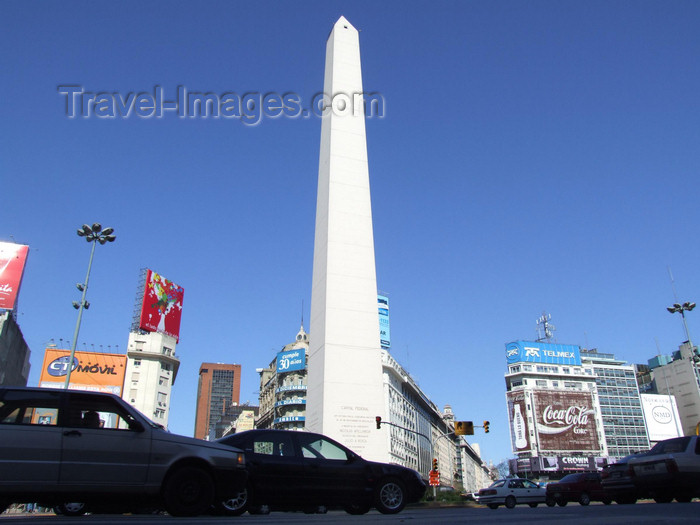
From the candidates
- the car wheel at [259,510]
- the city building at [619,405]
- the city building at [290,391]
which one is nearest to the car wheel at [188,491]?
the car wheel at [259,510]

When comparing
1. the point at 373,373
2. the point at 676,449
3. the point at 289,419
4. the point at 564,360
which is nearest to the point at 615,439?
the point at 564,360

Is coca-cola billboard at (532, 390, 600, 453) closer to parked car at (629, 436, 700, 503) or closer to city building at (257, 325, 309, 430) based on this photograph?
city building at (257, 325, 309, 430)

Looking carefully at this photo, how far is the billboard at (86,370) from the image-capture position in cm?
7344

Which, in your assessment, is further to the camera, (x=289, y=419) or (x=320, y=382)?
(x=289, y=419)

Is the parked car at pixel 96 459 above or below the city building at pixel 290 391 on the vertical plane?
below

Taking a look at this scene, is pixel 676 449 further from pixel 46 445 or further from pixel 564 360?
pixel 564 360

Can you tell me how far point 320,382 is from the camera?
25.1 m

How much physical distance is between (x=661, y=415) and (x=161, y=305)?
87.9m

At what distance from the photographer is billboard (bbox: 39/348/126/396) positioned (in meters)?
73.4

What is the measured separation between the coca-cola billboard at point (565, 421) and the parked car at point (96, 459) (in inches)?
4105

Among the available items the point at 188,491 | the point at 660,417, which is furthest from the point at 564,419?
the point at 188,491

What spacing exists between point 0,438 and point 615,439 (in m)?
120

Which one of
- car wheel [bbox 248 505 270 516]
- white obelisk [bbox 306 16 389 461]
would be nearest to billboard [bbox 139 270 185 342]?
white obelisk [bbox 306 16 389 461]

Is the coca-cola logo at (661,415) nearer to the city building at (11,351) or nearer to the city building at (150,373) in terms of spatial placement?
the city building at (150,373)
